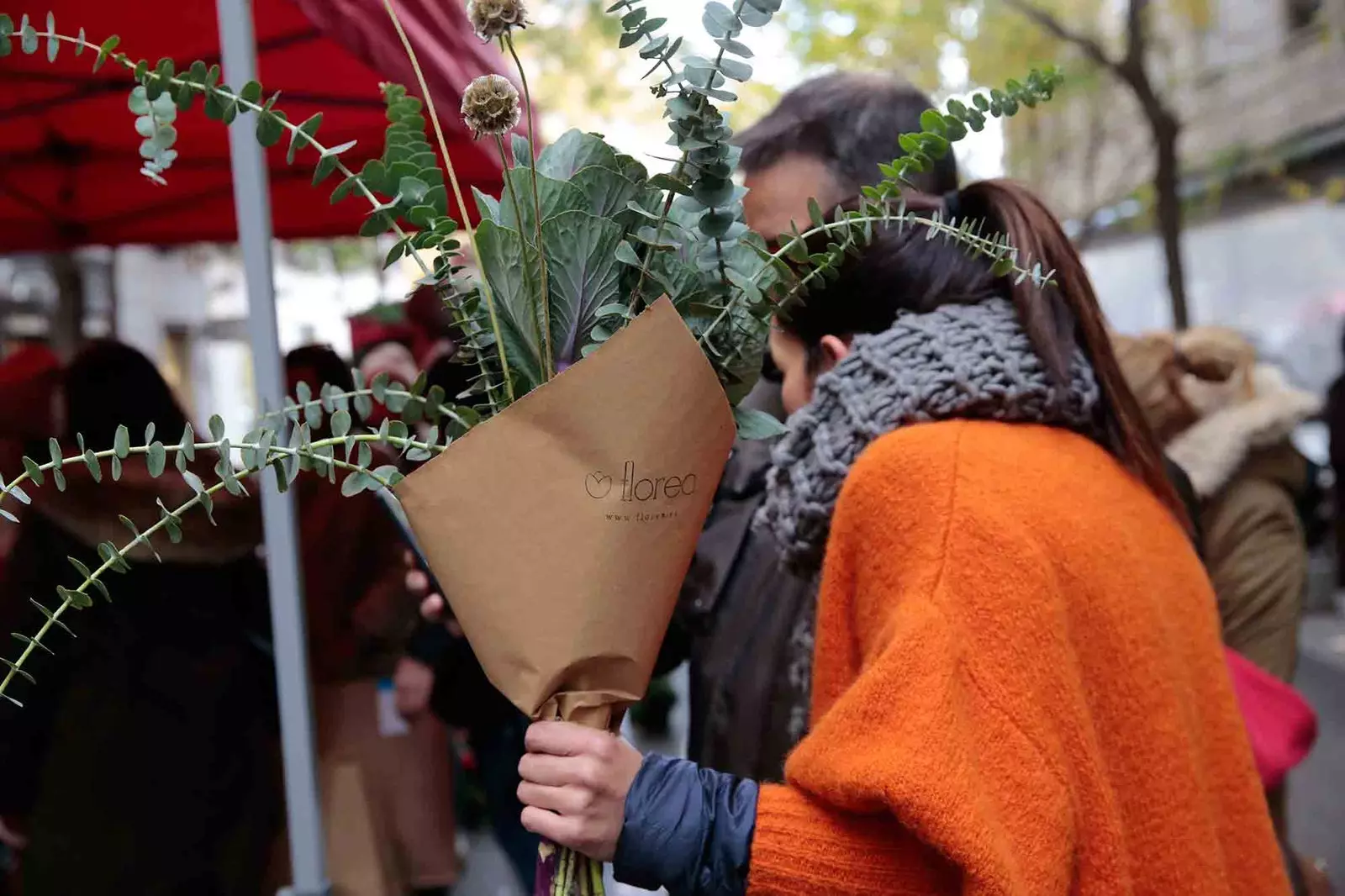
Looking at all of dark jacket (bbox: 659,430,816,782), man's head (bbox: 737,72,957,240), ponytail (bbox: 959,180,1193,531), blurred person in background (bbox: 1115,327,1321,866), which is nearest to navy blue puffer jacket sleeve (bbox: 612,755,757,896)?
dark jacket (bbox: 659,430,816,782)

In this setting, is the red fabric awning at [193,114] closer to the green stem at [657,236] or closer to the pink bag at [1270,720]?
the green stem at [657,236]

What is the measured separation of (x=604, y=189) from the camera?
123 centimetres

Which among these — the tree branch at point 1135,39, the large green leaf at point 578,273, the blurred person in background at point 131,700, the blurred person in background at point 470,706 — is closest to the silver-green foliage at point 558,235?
the large green leaf at point 578,273

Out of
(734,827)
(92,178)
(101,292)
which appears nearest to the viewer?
(734,827)

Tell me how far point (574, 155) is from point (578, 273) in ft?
0.47

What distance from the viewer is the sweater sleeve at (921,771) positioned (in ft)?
3.89

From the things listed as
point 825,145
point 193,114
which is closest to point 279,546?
point 825,145

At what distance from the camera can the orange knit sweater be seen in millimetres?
1211

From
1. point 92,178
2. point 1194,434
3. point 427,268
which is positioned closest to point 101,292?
point 92,178

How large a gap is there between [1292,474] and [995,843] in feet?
8.54

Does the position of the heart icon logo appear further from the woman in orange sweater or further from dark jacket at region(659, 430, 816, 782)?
dark jacket at region(659, 430, 816, 782)

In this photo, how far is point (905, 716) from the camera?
121 cm

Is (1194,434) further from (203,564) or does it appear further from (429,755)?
(203,564)

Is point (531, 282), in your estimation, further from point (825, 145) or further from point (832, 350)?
point (825, 145)
